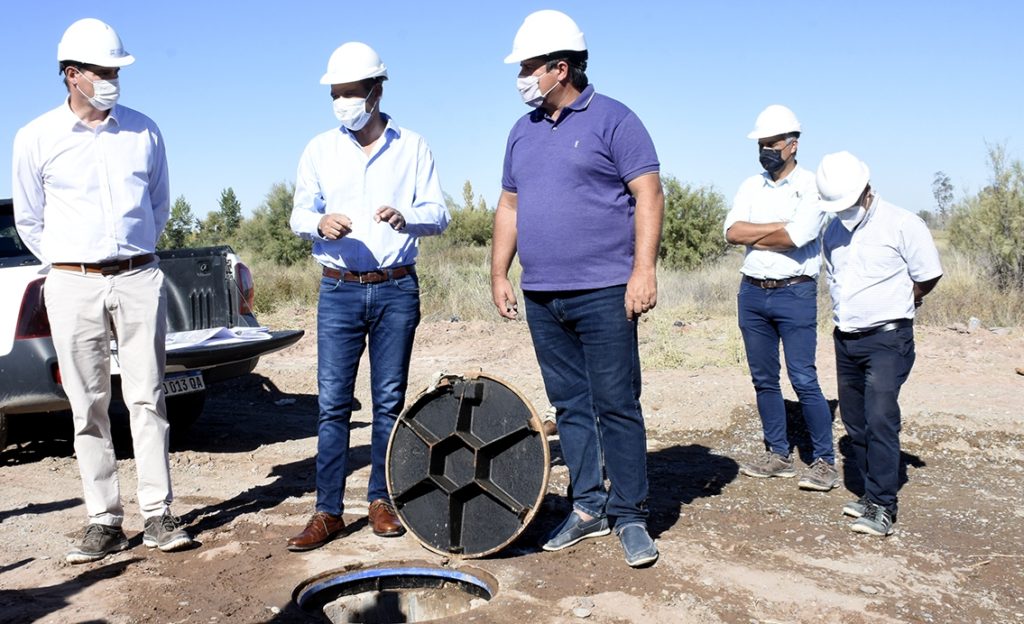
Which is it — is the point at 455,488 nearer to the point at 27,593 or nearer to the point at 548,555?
the point at 548,555

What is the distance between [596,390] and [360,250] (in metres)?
1.33

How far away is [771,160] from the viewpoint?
21.3 ft

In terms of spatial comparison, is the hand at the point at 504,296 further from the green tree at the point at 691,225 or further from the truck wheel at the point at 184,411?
the green tree at the point at 691,225

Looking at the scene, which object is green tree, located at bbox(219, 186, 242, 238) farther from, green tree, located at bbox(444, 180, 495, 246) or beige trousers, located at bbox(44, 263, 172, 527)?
beige trousers, located at bbox(44, 263, 172, 527)

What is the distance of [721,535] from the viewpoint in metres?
5.33

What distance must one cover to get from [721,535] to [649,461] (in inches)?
72.9

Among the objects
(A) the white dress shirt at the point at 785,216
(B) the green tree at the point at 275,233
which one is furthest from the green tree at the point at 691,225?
(A) the white dress shirt at the point at 785,216

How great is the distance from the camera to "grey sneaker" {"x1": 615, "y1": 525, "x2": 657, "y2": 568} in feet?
15.6

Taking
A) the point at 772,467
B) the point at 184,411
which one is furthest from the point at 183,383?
the point at 772,467

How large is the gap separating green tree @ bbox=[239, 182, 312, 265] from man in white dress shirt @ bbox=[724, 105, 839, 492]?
21311 millimetres

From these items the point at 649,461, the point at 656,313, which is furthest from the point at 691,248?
the point at 649,461

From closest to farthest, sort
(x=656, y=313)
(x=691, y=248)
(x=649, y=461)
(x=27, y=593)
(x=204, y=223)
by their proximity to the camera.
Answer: (x=27, y=593) → (x=649, y=461) → (x=656, y=313) → (x=691, y=248) → (x=204, y=223)

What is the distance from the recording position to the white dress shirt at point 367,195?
5.21m

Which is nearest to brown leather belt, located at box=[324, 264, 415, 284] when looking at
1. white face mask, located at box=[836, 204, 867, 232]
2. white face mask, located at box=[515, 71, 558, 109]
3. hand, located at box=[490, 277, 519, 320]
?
hand, located at box=[490, 277, 519, 320]
